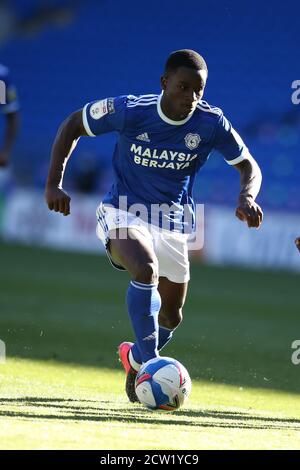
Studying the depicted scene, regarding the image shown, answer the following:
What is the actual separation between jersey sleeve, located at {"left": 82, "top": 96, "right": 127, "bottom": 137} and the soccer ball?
1.57 metres

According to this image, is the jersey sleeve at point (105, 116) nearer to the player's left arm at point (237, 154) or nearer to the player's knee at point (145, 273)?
the player's left arm at point (237, 154)

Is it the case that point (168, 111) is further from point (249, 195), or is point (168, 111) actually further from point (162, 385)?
point (162, 385)

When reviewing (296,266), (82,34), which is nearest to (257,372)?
(296,266)

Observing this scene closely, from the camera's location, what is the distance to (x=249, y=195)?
240 inches

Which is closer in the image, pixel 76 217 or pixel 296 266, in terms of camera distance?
pixel 296 266

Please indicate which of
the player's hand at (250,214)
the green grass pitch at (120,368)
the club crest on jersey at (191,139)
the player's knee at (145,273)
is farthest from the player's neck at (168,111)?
the green grass pitch at (120,368)

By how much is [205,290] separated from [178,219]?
822 cm

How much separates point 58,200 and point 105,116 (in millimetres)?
660

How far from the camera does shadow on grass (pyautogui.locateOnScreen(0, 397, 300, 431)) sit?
514 centimetres

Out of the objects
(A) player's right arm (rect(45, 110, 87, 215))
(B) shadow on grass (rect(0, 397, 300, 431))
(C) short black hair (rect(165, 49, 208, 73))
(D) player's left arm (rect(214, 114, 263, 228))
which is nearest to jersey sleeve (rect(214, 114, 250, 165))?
(D) player's left arm (rect(214, 114, 263, 228))

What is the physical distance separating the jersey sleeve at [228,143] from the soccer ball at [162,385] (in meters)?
1.56

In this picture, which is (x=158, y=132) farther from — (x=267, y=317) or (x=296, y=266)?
(x=296, y=266)

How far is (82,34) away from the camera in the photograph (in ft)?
87.9

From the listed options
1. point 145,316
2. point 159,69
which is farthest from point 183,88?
point 159,69
